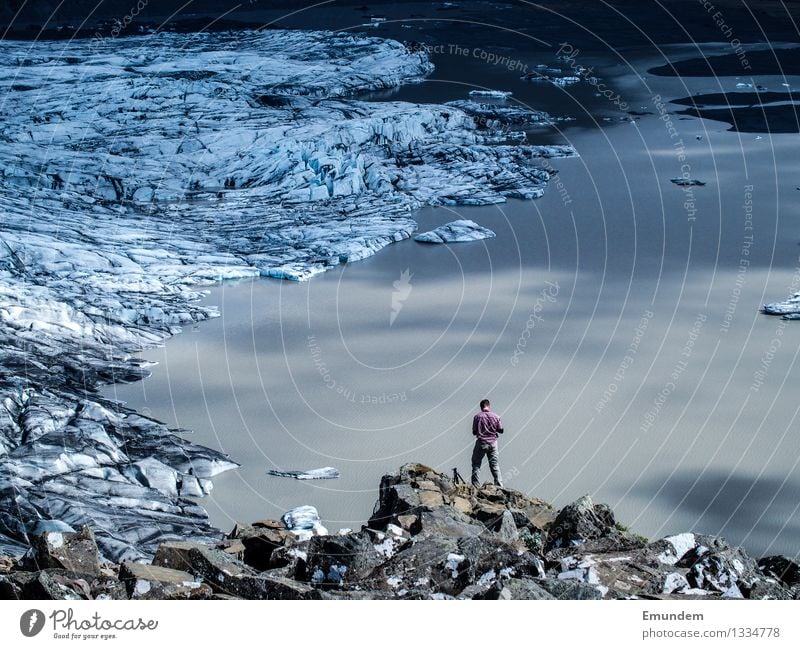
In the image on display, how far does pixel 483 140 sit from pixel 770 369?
1144 centimetres

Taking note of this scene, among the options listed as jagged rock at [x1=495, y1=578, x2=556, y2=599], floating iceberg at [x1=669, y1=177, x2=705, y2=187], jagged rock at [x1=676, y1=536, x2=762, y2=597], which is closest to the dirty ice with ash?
floating iceberg at [x1=669, y1=177, x2=705, y2=187]

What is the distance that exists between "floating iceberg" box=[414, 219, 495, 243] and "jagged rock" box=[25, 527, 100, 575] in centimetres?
1171

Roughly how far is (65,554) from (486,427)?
12.7 ft

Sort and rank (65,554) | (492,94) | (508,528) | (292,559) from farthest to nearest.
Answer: (492,94), (508,528), (292,559), (65,554)

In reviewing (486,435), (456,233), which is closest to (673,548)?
(486,435)

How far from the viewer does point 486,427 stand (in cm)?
900

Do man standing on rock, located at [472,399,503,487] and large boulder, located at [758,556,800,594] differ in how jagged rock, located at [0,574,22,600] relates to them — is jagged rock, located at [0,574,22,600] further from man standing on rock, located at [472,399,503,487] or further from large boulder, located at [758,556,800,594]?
large boulder, located at [758,556,800,594]

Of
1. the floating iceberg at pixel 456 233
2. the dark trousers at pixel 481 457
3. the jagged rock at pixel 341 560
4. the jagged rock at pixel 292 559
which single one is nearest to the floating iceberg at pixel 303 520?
the dark trousers at pixel 481 457

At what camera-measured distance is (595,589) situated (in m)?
5.75

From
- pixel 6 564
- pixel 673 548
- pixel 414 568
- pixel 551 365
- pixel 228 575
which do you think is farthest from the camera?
pixel 551 365

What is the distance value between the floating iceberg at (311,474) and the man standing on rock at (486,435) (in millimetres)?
1830

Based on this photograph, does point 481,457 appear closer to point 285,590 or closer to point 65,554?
point 285,590

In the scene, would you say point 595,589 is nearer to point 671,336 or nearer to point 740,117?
point 671,336

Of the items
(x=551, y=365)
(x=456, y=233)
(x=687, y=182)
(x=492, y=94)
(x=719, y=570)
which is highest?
(x=492, y=94)
